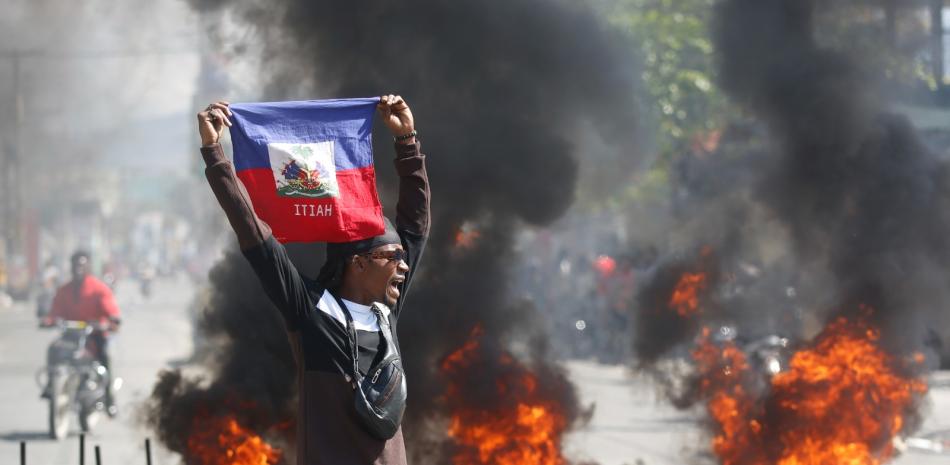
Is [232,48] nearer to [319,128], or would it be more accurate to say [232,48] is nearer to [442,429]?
[442,429]

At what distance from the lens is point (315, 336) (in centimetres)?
359

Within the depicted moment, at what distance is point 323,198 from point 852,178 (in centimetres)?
487

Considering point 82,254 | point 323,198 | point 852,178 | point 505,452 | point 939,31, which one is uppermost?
point 939,31

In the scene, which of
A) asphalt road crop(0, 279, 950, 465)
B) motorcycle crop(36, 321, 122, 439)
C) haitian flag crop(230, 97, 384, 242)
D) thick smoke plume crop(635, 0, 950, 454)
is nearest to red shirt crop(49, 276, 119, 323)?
motorcycle crop(36, 321, 122, 439)

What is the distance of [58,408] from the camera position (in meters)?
11.6

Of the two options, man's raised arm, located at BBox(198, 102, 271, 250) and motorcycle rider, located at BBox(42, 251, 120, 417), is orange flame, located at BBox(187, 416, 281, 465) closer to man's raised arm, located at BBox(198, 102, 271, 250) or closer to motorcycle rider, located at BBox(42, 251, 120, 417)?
man's raised arm, located at BBox(198, 102, 271, 250)

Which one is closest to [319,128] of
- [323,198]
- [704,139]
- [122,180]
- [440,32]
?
[323,198]

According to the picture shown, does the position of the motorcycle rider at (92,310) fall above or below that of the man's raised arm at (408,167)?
Answer: above

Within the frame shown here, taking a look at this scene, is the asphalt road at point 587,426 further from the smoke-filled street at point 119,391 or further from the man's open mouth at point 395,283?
the man's open mouth at point 395,283

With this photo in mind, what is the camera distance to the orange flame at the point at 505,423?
6.95 meters

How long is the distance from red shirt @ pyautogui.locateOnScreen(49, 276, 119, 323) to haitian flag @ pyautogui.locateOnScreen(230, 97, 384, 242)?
902 cm

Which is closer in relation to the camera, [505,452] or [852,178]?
[505,452]

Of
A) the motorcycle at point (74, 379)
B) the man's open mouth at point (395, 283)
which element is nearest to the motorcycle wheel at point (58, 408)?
the motorcycle at point (74, 379)

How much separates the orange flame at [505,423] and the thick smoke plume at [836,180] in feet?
5.48
